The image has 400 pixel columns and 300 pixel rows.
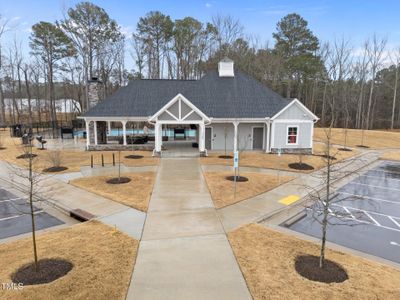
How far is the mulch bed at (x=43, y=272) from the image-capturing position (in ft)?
20.0

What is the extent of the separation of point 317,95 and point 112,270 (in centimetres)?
5535

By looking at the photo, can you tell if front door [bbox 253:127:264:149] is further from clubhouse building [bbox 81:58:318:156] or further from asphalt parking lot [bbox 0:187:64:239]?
asphalt parking lot [bbox 0:187:64:239]

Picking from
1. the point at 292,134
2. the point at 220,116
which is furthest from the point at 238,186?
the point at 292,134

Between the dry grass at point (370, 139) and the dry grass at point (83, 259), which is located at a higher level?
the dry grass at point (370, 139)

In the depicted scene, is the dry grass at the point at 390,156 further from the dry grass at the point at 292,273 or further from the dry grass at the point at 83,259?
the dry grass at the point at 83,259

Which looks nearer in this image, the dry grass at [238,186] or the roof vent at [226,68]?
the dry grass at [238,186]

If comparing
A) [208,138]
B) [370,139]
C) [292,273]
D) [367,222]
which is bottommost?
[367,222]

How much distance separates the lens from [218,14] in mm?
45344

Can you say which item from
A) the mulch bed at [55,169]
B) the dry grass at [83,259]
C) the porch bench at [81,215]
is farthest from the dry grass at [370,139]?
the dry grass at [83,259]

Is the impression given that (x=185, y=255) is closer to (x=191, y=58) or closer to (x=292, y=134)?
(x=292, y=134)

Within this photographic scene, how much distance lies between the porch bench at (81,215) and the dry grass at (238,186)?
481 centimetres

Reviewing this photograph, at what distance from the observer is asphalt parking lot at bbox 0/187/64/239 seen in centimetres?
925

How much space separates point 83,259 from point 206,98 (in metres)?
20.3

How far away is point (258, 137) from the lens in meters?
25.4
